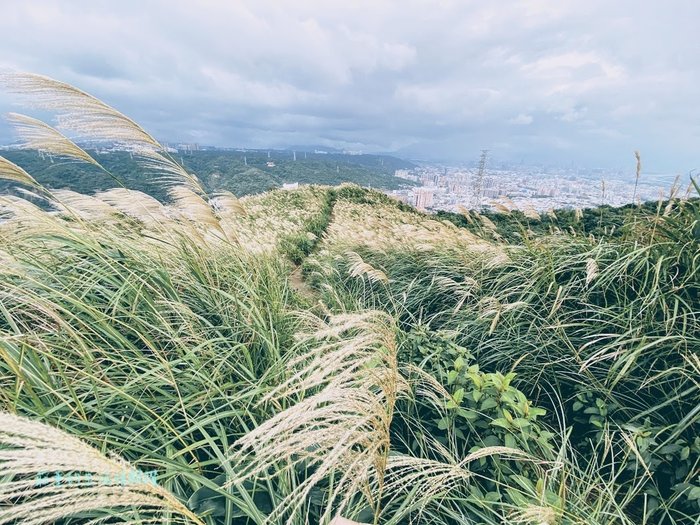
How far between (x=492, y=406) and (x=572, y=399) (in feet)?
3.18

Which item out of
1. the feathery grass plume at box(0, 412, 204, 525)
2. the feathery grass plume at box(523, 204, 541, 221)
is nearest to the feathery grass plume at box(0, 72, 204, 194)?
the feathery grass plume at box(0, 412, 204, 525)

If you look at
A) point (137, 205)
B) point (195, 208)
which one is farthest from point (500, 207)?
point (137, 205)

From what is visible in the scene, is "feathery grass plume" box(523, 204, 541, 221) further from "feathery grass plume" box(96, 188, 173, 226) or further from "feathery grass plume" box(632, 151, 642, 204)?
"feathery grass plume" box(96, 188, 173, 226)

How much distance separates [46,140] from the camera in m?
2.39

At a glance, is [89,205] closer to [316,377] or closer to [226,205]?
[226,205]

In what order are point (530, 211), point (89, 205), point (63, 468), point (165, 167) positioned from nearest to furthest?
point (63, 468)
point (165, 167)
point (89, 205)
point (530, 211)

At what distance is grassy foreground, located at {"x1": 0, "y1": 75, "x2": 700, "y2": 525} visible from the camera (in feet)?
3.69

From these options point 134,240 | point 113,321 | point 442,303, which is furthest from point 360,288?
point 113,321

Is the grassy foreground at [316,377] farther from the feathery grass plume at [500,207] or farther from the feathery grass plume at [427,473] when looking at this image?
the feathery grass plume at [500,207]

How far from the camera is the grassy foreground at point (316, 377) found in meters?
1.13

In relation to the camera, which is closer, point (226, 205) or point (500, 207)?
point (226, 205)

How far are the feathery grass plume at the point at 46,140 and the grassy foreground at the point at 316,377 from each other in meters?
0.02

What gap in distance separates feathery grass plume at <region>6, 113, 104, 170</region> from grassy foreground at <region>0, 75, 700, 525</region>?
0.6 inches

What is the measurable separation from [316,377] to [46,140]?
280cm
